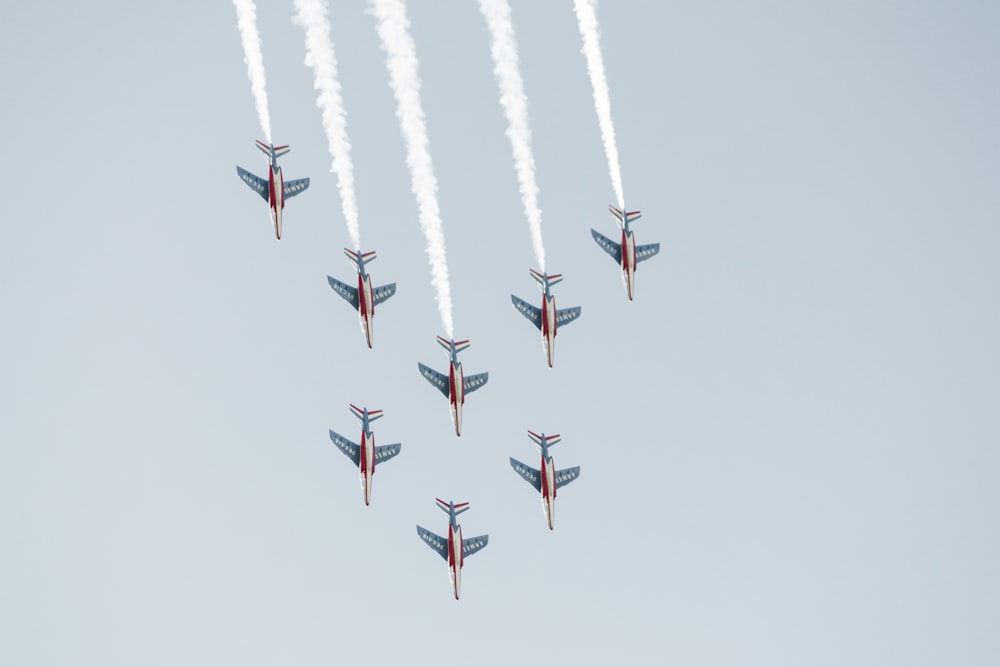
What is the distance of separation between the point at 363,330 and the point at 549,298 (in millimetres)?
7594

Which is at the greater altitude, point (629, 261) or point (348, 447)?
point (629, 261)

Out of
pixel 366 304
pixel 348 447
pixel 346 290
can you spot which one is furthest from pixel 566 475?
pixel 346 290

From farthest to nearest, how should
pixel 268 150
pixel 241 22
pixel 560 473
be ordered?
pixel 560 473 < pixel 268 150 < pixel 241 22

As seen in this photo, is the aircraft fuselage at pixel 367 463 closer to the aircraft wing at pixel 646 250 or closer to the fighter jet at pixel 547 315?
the fighter jet at pixel 547 315

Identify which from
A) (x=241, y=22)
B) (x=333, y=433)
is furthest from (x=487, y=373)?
(x=241, y=22)

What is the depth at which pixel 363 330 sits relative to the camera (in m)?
61.6

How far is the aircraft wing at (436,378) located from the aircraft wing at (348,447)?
399 centimetres

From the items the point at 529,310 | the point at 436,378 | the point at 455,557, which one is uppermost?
the point at 529,310

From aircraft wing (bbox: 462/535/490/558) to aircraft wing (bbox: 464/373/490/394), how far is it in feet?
19.8

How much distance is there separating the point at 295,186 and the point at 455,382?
1012 centimetres

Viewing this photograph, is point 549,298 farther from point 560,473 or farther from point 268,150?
point 268,150

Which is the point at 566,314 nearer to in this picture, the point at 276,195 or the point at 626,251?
the point at 626,251

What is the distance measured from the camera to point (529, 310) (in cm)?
6425

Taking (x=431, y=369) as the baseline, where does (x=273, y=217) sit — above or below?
above
